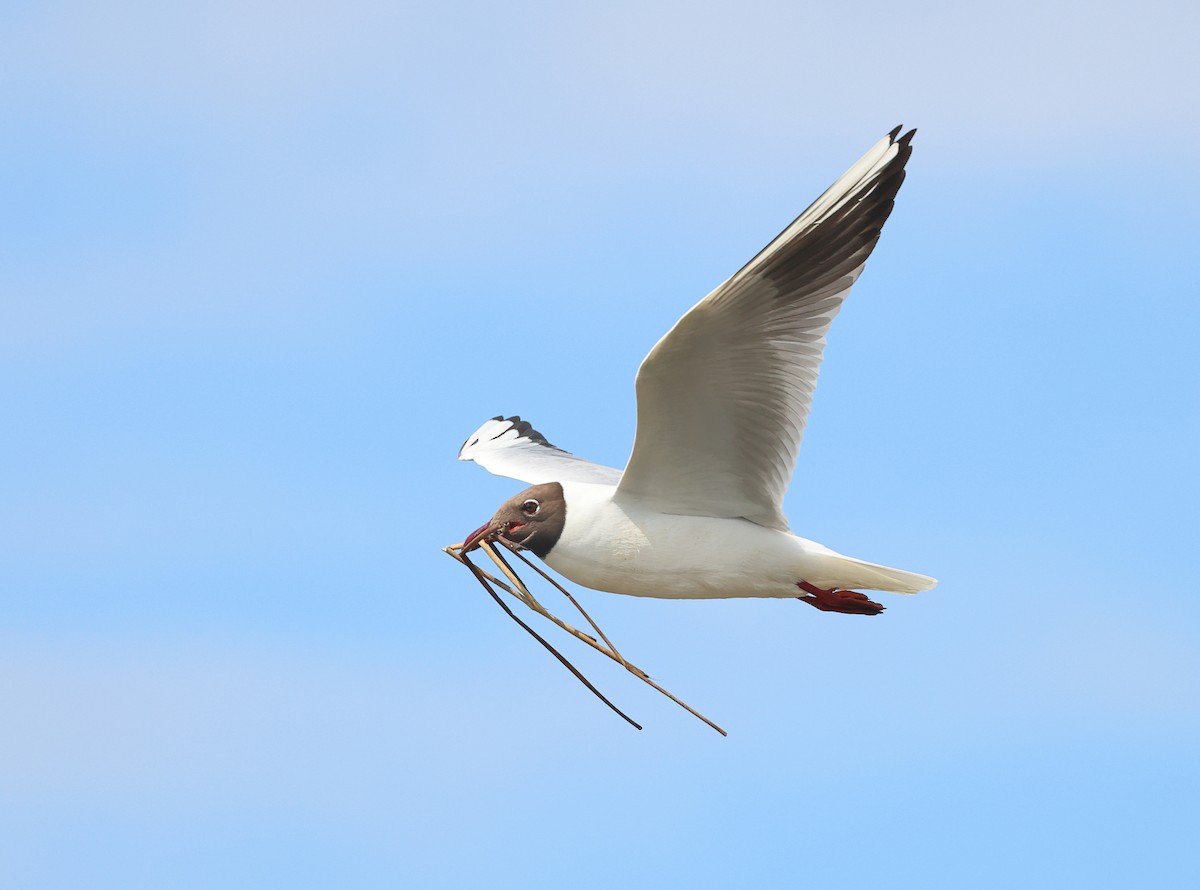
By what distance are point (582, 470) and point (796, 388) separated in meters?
2.75

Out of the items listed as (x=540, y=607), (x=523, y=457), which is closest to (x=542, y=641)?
(x=540, y=607)

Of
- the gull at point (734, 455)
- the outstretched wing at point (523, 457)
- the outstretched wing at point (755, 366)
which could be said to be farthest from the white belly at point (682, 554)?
the outstretched wing at point (523, 457)

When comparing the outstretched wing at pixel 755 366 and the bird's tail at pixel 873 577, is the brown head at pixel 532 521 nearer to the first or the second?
the outstretched wing at pixel 755 366

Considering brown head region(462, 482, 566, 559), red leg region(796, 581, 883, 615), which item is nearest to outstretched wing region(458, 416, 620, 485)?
brown head region(462, 482, 566, 559)

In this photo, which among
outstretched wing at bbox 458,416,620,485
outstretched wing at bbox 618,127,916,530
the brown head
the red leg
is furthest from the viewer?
outstretched wing at bbox 458,416,620,485

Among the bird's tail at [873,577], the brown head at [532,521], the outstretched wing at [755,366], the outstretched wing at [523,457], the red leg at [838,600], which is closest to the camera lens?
the outstretched wing at [755,366]

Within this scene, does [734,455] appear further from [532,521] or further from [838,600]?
[532,521]

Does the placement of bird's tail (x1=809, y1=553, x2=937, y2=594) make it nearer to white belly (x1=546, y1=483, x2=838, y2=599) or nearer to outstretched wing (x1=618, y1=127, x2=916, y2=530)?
white belly (x1=546, y1=483, x2=838, y2=599)

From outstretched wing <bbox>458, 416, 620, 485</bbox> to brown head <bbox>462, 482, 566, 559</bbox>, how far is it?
0.89 metres

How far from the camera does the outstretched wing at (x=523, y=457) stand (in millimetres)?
11195

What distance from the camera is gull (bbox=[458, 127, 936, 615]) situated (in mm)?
8445

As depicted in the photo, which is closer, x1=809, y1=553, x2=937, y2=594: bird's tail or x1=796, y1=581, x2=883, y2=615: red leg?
x1=809, y1=553, x2=937, y2=594: bird's tail

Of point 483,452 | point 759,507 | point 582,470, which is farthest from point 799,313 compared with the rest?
point 483,452

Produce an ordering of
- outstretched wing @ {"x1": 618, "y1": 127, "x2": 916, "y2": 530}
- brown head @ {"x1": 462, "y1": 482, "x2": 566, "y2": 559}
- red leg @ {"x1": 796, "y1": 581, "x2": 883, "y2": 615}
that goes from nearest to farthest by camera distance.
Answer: outstretched wing @ {"x1": 618, "y1": 127, "x2": 916, "y2": 530} → red leg @ {"x1": 796, "y1": 581, "x2": 883, "y2": 615} → brown head @ {"x1": 462, "y1": 482, "x2": 566, "y2": 559}
